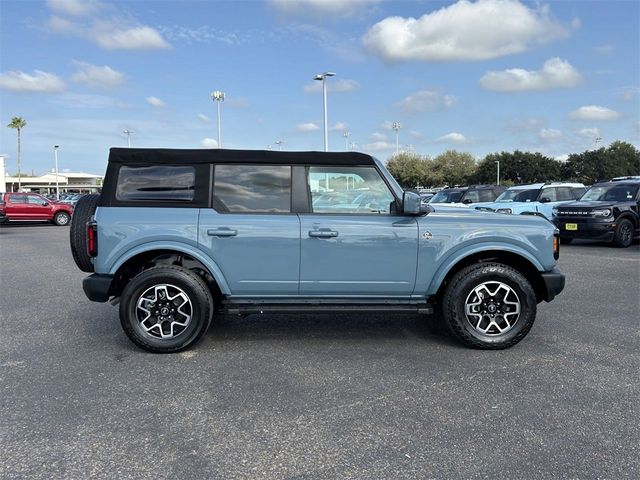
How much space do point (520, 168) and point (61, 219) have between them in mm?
69887

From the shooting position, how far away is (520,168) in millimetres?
78812

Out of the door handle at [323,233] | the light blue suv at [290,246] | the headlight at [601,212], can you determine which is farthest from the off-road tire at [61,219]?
the door handle at [323,233]

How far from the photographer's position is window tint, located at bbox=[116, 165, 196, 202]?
191 inches

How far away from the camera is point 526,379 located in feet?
13.6

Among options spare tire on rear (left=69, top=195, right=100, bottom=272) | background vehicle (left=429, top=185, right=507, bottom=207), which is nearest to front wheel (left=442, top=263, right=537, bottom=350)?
spare tire on rear (left=69, top=195, right=100, bottom=272)

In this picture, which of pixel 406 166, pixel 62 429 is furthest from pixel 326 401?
pixel 406 166

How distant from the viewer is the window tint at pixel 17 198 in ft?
78.5

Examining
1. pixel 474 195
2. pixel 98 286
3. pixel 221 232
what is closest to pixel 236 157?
pixel 221 232

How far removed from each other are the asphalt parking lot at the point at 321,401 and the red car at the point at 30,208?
20786 mm

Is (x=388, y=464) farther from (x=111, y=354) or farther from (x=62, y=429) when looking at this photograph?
(x=111, y=354)

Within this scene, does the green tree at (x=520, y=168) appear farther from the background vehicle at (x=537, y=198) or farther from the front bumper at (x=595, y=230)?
the front bumper at (x=595, y=230)

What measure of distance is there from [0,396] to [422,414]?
10.3 ft

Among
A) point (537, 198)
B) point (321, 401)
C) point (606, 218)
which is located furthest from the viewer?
point (537, 198)

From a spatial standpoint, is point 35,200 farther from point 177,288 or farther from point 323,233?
point 323,233
